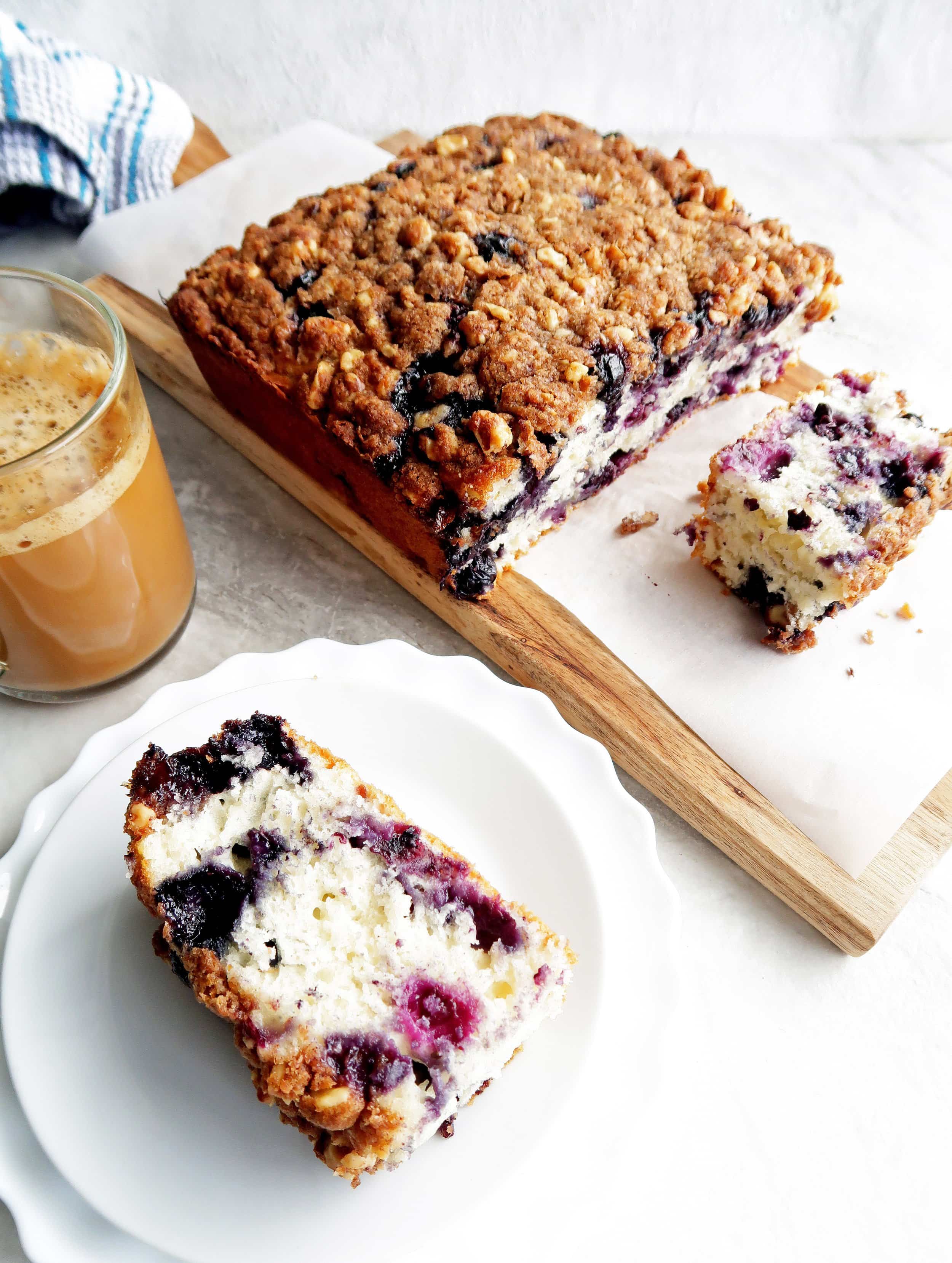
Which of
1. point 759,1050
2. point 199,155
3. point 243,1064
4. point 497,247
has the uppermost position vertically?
point 497,247

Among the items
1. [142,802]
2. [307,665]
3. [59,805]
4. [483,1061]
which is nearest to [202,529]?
[307,665]

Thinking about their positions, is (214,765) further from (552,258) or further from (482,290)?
(552,258)

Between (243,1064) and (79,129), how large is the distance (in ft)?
9.65

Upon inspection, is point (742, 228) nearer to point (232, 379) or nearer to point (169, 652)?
point (232, 379)

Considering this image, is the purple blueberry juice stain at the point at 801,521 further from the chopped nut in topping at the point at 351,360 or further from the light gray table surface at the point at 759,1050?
the chopped nut in topping at the point at 351,360

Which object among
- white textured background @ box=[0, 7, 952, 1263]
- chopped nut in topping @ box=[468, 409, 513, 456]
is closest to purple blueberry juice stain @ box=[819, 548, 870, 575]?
white textured background @ box=[0, 7, 952, 1263]

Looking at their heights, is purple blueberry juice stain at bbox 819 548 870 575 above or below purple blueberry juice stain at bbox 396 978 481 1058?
above

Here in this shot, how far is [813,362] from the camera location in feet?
11.3

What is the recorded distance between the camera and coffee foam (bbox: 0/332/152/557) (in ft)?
6.70

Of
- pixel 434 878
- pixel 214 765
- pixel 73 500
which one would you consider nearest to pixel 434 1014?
pixel 434 878

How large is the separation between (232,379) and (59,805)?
1243 millimetres

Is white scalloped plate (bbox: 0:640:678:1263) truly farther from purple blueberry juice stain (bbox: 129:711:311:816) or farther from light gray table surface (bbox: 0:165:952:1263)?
purple blueberry juice stain (bbox: 129:711:311:816)

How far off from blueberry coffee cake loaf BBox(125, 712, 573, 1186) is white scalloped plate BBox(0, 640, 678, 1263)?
11cm

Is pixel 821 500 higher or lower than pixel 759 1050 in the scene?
higher
